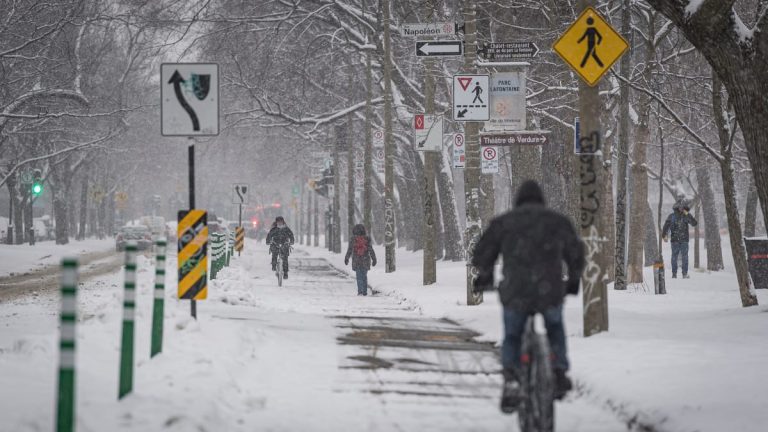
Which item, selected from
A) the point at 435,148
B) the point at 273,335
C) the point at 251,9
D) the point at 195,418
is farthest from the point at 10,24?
the point at 195,418

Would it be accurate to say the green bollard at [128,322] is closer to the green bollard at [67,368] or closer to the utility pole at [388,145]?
the green bollard at [67,368]

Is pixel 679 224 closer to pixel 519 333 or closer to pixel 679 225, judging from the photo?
pixel 679 225

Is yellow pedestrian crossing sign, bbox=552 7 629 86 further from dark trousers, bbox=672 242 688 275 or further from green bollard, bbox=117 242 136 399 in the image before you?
dark trousers, bbox=672 242 688 275

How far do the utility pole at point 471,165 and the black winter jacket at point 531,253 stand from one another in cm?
1088

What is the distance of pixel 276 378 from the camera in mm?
9758

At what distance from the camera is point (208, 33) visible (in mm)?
31797

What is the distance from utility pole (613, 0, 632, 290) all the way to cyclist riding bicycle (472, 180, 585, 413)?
43.5 feet

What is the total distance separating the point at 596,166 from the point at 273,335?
4.60 meters

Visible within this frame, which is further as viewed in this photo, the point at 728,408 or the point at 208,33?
the point at 208,33

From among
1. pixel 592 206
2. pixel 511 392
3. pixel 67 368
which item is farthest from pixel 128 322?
pixel 592 206

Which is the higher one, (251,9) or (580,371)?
(251,9)

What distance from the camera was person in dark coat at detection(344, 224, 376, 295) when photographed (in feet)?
72.4

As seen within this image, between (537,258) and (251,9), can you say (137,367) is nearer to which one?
(537,258)

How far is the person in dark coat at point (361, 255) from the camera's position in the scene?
72.4ft
